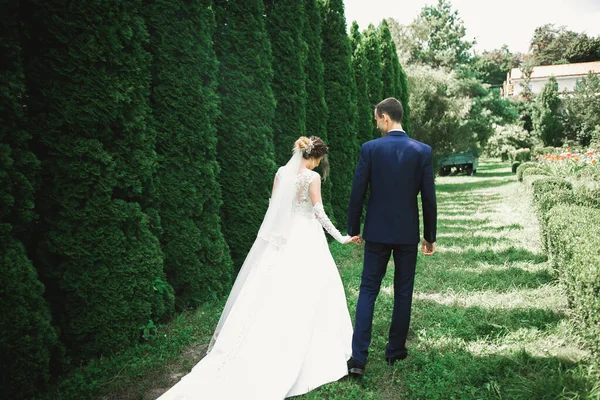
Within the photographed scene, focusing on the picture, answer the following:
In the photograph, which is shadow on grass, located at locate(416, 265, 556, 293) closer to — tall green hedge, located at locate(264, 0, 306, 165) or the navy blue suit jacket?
the navy blue suit jacket

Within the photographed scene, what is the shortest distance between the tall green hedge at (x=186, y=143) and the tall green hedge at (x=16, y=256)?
1.64 m

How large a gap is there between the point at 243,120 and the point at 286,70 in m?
1.85

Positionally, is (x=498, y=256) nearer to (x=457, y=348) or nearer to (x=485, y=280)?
(x=485, y=280)

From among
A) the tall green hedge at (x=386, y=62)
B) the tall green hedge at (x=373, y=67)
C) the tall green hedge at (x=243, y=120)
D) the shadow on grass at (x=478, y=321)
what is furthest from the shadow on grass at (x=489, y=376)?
the tall green hedge at (x=386, y=62)

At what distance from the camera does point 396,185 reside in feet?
11.3

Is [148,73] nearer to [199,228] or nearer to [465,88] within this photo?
[199,228]

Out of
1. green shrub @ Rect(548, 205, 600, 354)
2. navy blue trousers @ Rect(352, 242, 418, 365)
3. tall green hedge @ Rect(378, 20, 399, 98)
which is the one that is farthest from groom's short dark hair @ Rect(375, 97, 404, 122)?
tall green hedge @ Rect(378, 20, 399, 98)

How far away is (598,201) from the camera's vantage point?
248 inches

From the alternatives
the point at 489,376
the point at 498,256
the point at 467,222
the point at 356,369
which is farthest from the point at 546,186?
the point at 356,369

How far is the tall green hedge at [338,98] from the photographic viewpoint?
974cm

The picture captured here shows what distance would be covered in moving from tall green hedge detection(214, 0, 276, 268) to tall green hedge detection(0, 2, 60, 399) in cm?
291

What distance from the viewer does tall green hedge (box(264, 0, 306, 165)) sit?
7195mm

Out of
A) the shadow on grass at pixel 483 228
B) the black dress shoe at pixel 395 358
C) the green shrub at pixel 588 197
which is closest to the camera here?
the black dress shoe at pixel 395 358

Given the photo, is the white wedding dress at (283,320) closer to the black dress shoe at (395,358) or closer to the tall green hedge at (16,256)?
the black dress shoe at (395,358)
